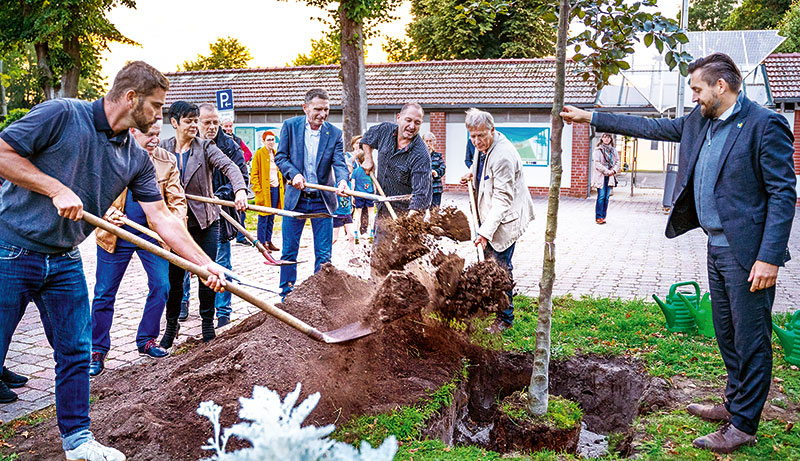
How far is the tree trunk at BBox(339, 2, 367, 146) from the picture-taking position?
627 inches

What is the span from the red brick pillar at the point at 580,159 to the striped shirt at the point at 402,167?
16.6 meters

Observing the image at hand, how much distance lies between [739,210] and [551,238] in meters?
1.09

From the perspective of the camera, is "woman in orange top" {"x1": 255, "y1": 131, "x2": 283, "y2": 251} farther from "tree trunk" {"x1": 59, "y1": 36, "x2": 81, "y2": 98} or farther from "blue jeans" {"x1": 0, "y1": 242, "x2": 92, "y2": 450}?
"tree trunk" {"x1": 59, "y1": 36, "x2": 81, "y2": 98}

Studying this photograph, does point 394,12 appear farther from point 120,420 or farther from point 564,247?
point 120,420

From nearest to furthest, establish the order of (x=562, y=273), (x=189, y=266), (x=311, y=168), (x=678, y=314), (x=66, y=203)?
(x=66, y=203) → (x=189, y=266) → (x=678, y=314) → (x=311, y=168) → (x=562, y=273)

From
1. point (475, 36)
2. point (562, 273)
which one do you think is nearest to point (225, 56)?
point (475, 36)

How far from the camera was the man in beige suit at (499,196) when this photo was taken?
5.77 m

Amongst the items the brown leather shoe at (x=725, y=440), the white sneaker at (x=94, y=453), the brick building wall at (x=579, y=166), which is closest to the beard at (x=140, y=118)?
the white sneaker at (x=94, y=453)

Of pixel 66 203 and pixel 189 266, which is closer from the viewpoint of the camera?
pixel 66 203

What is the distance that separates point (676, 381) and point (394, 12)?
46.5 ft

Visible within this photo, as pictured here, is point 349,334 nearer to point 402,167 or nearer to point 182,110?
point 402,167

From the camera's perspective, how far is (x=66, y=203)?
3109 millimetres

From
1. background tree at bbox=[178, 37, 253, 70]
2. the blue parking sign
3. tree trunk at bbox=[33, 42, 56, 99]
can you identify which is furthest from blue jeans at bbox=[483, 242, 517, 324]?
background tree at bbox=[178, 37, 253, 70]

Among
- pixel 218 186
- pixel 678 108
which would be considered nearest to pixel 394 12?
pixel 678 108
